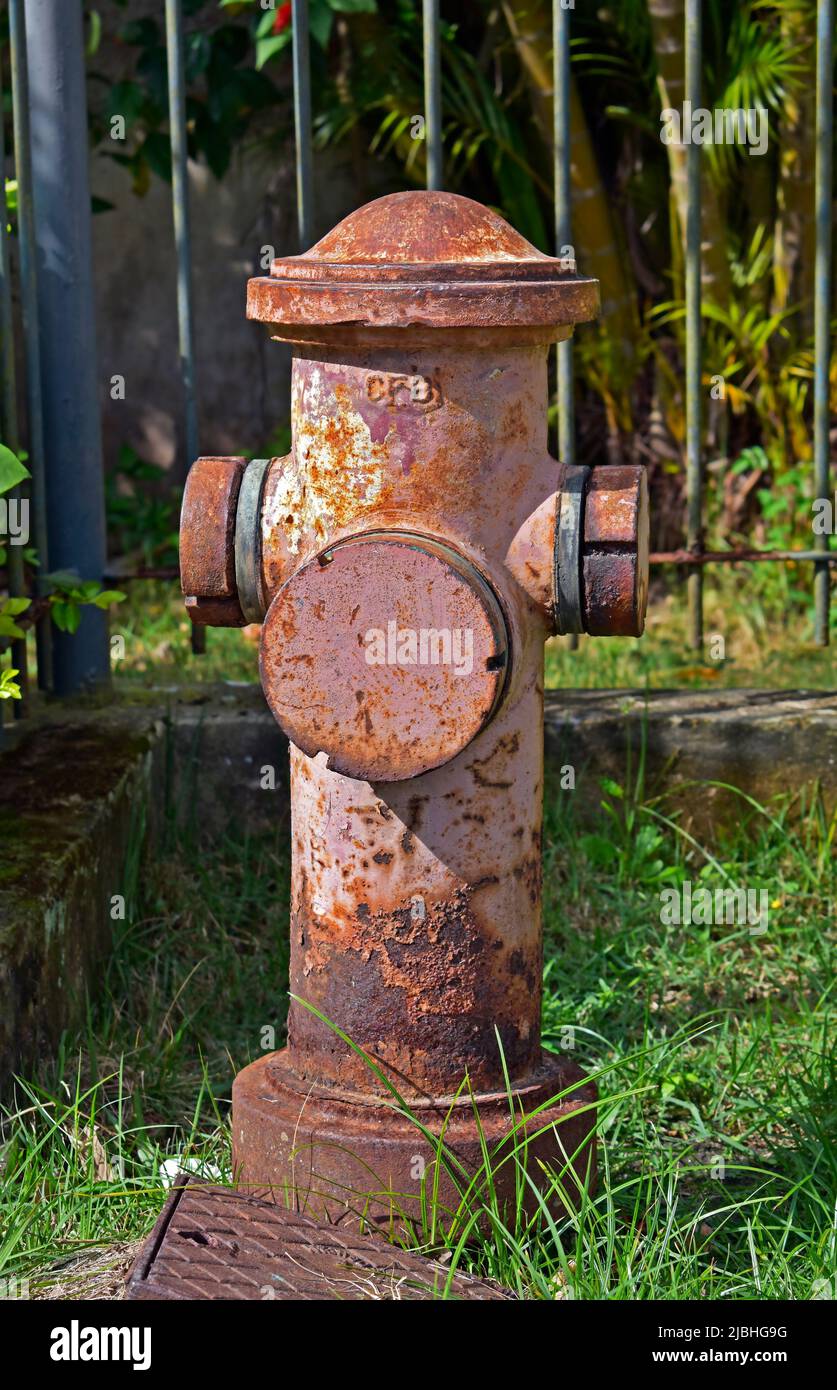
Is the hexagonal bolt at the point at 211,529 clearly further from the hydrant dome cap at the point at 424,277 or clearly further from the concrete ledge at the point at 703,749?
the concrete ledge at the point at 703,749

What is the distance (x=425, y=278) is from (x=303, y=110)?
1.29m

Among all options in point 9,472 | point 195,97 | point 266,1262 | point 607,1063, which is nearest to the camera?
point 266,1262

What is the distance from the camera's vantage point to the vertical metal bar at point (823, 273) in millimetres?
3188

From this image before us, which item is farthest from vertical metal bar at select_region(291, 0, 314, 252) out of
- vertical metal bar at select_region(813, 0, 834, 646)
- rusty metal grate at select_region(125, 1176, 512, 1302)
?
rusty metal grate at select_region(125, 1176, 512, 1302)

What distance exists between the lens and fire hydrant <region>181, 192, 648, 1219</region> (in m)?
2.04

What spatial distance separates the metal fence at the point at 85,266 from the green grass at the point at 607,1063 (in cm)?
53

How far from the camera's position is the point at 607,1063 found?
8.77ft

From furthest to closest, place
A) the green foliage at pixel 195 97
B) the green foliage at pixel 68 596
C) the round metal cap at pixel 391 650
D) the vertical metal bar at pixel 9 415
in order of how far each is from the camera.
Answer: the green foliage at pixel 195 97, the green foliage at pixel 68 596, the vertical metal bar at pixel 9 415, the round metal cap at pixel 391 650

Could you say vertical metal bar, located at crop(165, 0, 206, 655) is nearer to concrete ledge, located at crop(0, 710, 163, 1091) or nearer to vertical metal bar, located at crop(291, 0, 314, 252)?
vertical metal bar, located at crop(291, 0, 314, 252)

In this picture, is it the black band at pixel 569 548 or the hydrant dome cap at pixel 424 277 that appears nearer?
the hydrant dome cap at pixel 424 277

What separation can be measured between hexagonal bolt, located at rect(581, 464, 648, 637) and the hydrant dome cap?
0.22m

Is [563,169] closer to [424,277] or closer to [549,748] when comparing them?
[549,748]

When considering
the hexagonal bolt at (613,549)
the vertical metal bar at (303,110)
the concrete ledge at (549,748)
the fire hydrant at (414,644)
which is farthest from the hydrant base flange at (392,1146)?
the vertical metal bar at (303,110)

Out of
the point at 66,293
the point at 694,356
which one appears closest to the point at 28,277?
the point at 66,293
